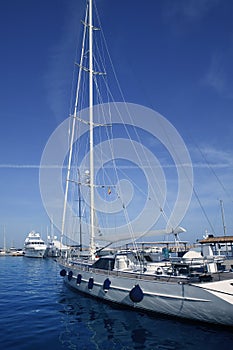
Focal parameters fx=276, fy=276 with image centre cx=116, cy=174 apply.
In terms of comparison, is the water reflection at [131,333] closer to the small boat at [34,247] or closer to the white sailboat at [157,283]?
the white sailboat at [157,283]

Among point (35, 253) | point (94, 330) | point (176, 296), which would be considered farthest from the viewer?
point (35, 253)

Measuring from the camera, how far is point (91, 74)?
28.6m

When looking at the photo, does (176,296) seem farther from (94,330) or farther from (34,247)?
(34,247)

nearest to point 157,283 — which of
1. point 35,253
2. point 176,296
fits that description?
point 176,296

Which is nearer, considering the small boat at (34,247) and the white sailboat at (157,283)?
the white sailboat at (157,283)

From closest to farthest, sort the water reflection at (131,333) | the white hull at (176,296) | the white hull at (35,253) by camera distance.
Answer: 1. the water reflection at (131,333)
2. the white hull at (176,296)
3. the white hull at (35,253)

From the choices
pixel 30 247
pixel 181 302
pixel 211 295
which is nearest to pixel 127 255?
pixel 181 302

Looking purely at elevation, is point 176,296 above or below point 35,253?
above

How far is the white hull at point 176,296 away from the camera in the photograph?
1251 cm

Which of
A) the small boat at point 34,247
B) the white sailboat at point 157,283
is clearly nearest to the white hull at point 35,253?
the small boat at point 34,247

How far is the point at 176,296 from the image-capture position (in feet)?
45.4

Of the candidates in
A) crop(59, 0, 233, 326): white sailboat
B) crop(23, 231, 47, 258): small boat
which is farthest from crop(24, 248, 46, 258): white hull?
Result: crop(59, 0, 233, 326): white sailboat

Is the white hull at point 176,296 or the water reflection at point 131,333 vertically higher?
the white hull at point 176,296

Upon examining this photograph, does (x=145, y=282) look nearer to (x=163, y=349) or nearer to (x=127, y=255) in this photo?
(x=163, y=349)
